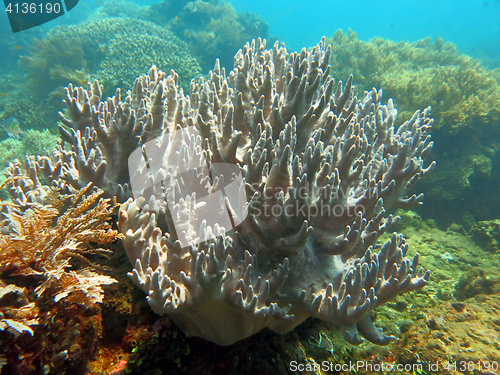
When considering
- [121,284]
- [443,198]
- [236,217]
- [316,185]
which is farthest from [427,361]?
[443,198]

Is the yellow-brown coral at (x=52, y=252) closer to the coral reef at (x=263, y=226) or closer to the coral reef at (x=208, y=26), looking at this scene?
the coral reef at (x=263, y=226)

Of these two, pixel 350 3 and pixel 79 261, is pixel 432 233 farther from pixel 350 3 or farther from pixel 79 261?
pixel 350 3

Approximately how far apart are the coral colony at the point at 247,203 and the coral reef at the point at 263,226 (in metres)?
0.01

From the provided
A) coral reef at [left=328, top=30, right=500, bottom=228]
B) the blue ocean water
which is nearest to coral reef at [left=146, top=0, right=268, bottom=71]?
coral reef at [left=328, top=30, right=500, bottom=228]

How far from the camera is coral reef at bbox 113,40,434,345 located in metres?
1.89

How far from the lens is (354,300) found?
199 centimetres

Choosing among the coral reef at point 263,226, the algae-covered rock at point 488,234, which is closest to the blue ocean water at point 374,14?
the algae-covered rock at point 488,234

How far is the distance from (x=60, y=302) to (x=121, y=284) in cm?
57

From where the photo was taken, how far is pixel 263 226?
2141 millimetres

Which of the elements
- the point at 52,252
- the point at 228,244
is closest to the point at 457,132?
the point at 228,244

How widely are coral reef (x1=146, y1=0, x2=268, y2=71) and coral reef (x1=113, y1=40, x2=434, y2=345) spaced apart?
15.6m

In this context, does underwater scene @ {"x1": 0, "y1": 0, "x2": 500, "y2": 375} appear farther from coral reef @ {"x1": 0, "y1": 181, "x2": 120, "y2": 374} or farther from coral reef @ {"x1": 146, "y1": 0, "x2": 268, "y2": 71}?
coral reef @ {"x1": 146, "y1": 0, "x2": 268, "y2": 71}

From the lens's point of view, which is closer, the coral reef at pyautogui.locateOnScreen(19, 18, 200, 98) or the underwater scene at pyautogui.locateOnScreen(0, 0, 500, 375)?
the underwater scene at pyautogui.locateOnScreen(0, 0, 500, 375)

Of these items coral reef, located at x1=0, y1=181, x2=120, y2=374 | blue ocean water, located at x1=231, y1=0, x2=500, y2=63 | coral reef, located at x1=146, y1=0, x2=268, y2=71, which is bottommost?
coral reef, located at x1=0, y1=181, x2=120, y2=374
